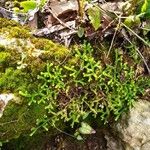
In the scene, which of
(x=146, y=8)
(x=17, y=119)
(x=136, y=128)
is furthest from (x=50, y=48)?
(x=136, y=128)

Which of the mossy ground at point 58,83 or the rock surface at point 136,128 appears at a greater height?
the mossy ground at point 58,83

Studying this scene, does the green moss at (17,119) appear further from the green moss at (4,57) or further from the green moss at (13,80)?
the green moss at (4,57)

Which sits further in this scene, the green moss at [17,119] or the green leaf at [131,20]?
the green leaf at [131,20]

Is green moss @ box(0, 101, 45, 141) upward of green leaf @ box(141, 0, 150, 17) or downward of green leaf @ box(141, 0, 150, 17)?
downward

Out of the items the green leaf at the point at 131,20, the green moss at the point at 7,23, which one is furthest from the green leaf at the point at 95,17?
the green moss at the point at 7,23

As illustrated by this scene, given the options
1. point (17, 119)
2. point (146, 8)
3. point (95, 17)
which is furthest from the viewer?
point (146, 8)

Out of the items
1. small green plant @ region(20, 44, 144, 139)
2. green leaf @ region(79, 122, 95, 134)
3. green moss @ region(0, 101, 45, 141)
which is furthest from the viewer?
green leaf @ region(79, 122, 95, 134)

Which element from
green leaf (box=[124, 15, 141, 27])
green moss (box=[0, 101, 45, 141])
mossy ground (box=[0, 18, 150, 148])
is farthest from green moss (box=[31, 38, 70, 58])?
green leaf (box=[124, 15, 141, 27])

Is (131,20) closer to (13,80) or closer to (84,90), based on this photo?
(84,90)

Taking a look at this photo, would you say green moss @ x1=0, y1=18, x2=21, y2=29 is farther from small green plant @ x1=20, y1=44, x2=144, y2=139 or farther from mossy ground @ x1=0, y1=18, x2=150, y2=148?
small green plant @ x1=20, y1=44, x2=144, y2=139

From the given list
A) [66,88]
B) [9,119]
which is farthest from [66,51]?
[9,119]

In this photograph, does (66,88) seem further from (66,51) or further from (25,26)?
(25,26)
